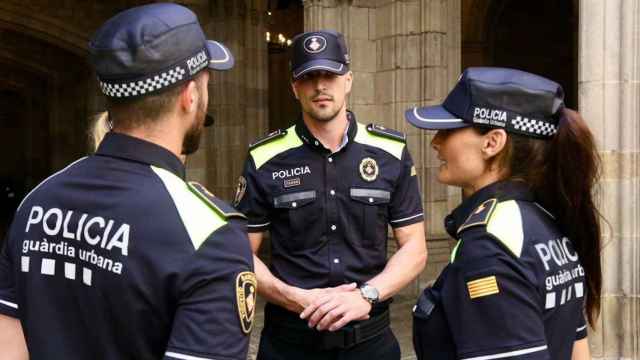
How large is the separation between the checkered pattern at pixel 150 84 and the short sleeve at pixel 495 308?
29.7 inches

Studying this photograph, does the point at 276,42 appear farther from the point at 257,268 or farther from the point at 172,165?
the point at 172,165

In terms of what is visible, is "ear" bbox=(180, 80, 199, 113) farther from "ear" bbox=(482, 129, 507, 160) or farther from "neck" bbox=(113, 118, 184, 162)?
"ear" bbox=(482, 129, 507, 160)

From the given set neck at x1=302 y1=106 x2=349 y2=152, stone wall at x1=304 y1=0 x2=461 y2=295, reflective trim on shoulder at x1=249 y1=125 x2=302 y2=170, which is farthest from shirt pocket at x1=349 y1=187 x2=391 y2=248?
stone wall at x1=304 y1=0 x2=461 y2=295

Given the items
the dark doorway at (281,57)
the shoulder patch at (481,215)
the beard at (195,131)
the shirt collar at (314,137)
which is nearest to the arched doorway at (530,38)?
the dark doorway at (281,57)

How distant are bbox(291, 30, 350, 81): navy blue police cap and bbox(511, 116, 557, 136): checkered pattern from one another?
1226mm

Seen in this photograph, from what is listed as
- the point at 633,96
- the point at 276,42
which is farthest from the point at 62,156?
the point at 633,96

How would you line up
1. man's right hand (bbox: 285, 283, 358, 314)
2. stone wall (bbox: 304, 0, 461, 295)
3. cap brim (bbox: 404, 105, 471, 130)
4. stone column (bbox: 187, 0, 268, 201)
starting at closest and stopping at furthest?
cap brim (bbox: 404, 105, 471, 130) < man's right hand (bbox: 285, 283, 358, 314) < stone wall (bbox: 304, 0, 461, 295) < stone column (bbox: 187, 0, 268, 201)

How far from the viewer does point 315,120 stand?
9.51 feet

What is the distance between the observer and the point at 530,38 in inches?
604

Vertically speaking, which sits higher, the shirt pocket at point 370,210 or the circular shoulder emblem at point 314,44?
the circular shoulder emblem at point 314,44

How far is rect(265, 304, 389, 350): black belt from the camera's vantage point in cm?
269

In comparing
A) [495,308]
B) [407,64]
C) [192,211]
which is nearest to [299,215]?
[495,308]

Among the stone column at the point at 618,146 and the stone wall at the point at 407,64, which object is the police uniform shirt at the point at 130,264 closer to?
the stone column at the point at 618,146

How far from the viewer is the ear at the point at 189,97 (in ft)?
4.81
